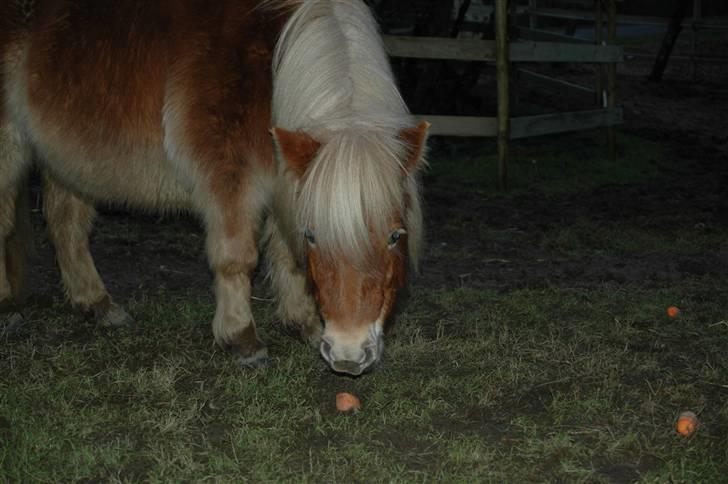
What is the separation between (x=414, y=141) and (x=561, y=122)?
6403mm

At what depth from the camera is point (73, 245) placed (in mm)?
5340

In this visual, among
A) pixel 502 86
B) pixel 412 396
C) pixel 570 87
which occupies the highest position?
pixel 502 86

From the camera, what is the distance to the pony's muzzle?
3477 millimetres

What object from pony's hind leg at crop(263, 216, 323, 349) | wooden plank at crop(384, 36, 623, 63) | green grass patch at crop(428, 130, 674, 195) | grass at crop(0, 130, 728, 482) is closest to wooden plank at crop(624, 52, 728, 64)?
green grass patch at crop(428, 130, 674, 195)

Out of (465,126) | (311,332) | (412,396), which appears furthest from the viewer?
(465,126)

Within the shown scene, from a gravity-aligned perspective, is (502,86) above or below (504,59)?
below

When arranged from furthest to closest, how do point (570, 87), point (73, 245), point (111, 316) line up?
point (570, 87) → point (73, 245) → point (111, 316)

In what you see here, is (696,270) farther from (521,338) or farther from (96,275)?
(96,275)

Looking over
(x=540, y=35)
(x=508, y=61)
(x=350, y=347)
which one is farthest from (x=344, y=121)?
(x=540, y=35)

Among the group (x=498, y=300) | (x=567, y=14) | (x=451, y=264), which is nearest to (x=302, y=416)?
(x=498, y=300)

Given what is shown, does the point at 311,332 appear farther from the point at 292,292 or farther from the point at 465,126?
the point at 465,126

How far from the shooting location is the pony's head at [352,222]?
3.47 m

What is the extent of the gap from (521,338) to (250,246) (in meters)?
1.54

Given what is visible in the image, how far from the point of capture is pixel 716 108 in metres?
12.5
